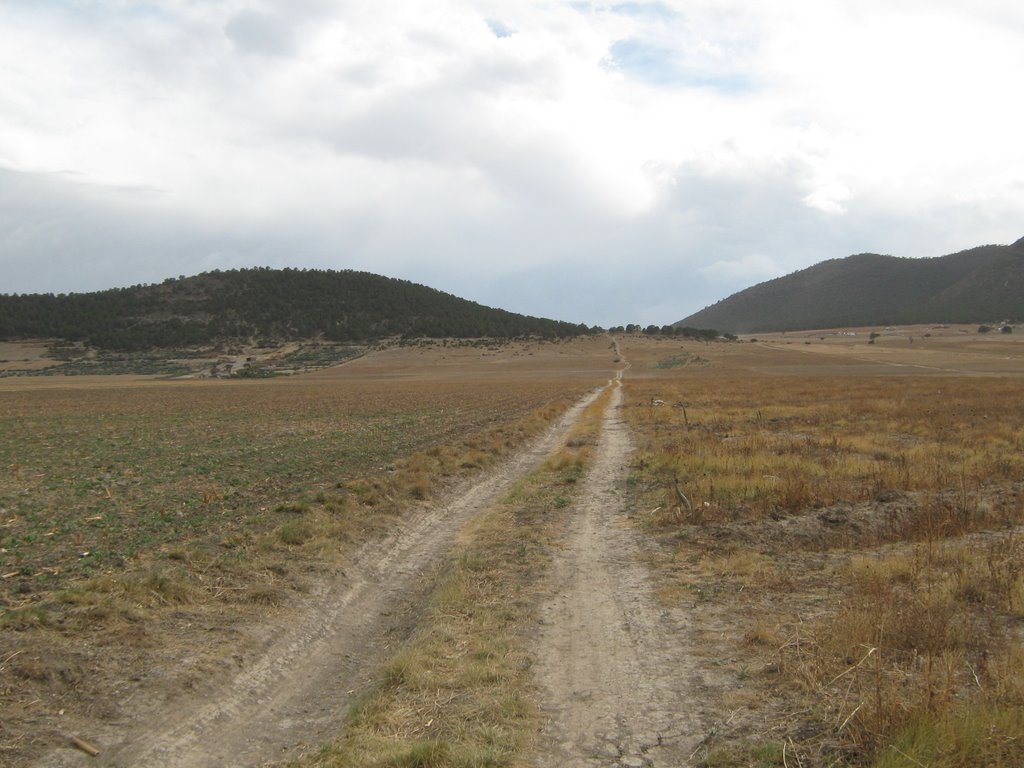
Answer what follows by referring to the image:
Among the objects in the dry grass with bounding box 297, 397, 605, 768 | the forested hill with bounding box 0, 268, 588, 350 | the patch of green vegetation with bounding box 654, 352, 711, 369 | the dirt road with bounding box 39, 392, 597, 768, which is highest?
the forested hill with bounding box 0, 268, 588, 350

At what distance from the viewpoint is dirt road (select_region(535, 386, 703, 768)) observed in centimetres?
475

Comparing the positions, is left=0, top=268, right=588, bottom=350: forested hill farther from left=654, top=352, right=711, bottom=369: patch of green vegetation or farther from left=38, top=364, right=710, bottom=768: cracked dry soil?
left=38, top=364, right=710, bottom=768: cracked dry soil

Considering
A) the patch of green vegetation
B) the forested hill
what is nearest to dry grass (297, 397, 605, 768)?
the patch of green vegetation

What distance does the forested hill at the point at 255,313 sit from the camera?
498ft

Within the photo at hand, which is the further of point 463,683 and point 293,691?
point 293,691

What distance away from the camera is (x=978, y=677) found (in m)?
4.99

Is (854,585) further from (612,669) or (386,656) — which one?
(386,656)

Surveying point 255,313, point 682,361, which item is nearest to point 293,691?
point 682,361

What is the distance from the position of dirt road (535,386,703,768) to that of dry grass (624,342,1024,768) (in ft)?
1.23

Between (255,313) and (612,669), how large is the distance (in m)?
170

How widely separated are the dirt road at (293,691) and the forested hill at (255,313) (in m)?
140

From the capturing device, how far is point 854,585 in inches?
300

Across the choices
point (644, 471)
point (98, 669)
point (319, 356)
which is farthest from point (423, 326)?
point (98, 669)

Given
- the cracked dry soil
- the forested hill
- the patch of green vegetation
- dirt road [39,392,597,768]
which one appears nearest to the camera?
the cracked dry soil
